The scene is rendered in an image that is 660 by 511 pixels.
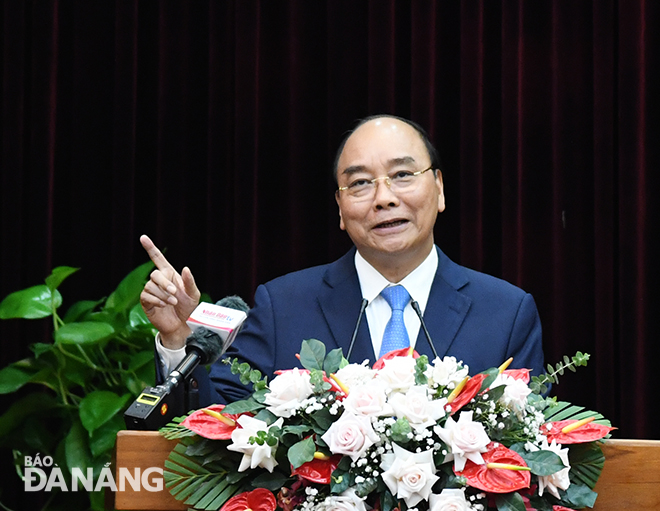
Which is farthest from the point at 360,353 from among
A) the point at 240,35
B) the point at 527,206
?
the point at 240,35

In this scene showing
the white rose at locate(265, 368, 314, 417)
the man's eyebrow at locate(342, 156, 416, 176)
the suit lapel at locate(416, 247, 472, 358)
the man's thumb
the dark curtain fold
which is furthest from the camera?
the dark curtain fold

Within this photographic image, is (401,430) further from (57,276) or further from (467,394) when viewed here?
(57,276)

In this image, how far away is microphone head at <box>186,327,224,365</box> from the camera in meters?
1.52

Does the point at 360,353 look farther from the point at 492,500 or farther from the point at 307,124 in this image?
the point at 307,124

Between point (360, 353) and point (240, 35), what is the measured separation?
1.80 metres

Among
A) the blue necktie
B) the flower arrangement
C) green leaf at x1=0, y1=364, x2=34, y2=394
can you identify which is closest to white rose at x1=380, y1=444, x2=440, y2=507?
the flower arrangement

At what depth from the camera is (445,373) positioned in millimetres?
1178

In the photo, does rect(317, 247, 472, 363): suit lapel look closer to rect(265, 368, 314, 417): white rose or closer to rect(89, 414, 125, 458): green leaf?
rect(265, 368, 314, 417): white rose

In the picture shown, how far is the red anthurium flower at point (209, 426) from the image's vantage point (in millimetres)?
1216

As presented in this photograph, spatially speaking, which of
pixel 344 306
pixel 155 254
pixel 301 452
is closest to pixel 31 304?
pixel 155 254

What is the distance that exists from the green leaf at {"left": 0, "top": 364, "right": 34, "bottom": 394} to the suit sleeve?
1.73 metres

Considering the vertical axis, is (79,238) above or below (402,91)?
below

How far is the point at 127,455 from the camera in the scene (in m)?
1.27

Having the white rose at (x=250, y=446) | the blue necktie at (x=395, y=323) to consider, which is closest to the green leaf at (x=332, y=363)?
the white rose at (x=250, y=446)
